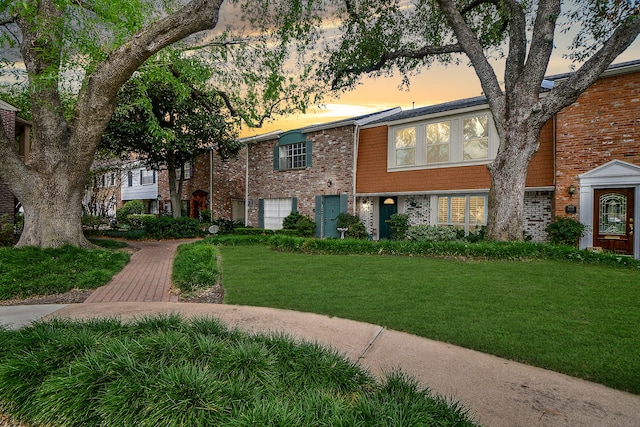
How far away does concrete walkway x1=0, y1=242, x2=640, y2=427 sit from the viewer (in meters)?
2.40

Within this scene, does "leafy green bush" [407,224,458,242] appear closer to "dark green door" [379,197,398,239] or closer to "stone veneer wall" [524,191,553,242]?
"stone veneer wall" [524,191,553,242]

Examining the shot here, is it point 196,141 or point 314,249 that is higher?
point 196,141

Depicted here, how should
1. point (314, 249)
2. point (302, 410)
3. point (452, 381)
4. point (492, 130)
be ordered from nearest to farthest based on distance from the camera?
point (302, 410), point (452, 381), point (314, 249), point (492, 130)

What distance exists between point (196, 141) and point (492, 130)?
44.7 feet

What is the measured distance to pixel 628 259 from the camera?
757 cm

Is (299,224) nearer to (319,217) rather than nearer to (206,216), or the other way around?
(319,217)

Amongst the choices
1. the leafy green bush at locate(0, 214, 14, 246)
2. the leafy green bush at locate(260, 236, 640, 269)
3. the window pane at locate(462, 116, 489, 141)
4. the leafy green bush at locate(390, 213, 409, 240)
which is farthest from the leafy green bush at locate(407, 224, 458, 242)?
the leafy green bush at locate(0, 214, 14, 246)

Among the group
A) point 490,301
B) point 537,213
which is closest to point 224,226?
point 537,213

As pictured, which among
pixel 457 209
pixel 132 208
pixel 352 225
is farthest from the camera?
pixel 132 208

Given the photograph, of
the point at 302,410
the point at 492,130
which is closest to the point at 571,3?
the point at 492,130

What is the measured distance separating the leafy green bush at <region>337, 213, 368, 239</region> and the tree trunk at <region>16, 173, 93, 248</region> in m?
9.21

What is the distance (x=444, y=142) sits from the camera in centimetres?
1309

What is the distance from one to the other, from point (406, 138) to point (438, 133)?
4.29 feet

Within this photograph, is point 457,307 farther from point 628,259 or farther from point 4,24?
point 4,24
